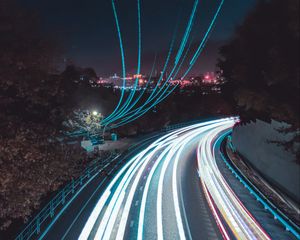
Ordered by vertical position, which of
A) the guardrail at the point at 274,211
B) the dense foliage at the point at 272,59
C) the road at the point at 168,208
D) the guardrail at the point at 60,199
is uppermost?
the dense foliage at the point at 272,59

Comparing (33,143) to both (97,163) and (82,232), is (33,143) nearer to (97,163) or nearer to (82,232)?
(82,232)

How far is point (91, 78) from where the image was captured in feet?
241

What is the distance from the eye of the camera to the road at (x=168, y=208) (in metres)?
11.3

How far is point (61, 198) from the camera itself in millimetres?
15422

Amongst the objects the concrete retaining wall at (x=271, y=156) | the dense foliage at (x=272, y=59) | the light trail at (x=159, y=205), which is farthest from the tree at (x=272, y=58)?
the concrete retaining wall at (x=271, y=156)

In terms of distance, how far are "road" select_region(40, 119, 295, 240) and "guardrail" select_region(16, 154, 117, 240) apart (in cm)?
84

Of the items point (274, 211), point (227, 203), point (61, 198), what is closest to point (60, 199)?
point (61, 198)

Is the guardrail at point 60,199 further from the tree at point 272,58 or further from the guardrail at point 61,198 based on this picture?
the tree at point 272,58

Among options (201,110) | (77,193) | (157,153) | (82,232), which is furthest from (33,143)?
(201,110)

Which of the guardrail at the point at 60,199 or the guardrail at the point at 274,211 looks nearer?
the guardrail at the point at 274,211

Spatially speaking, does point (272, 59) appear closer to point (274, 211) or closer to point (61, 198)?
point (274, 211)

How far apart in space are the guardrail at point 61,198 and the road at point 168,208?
2.75ft

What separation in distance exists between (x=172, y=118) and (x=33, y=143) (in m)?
48.9

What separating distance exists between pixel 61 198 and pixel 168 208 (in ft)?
24.0
